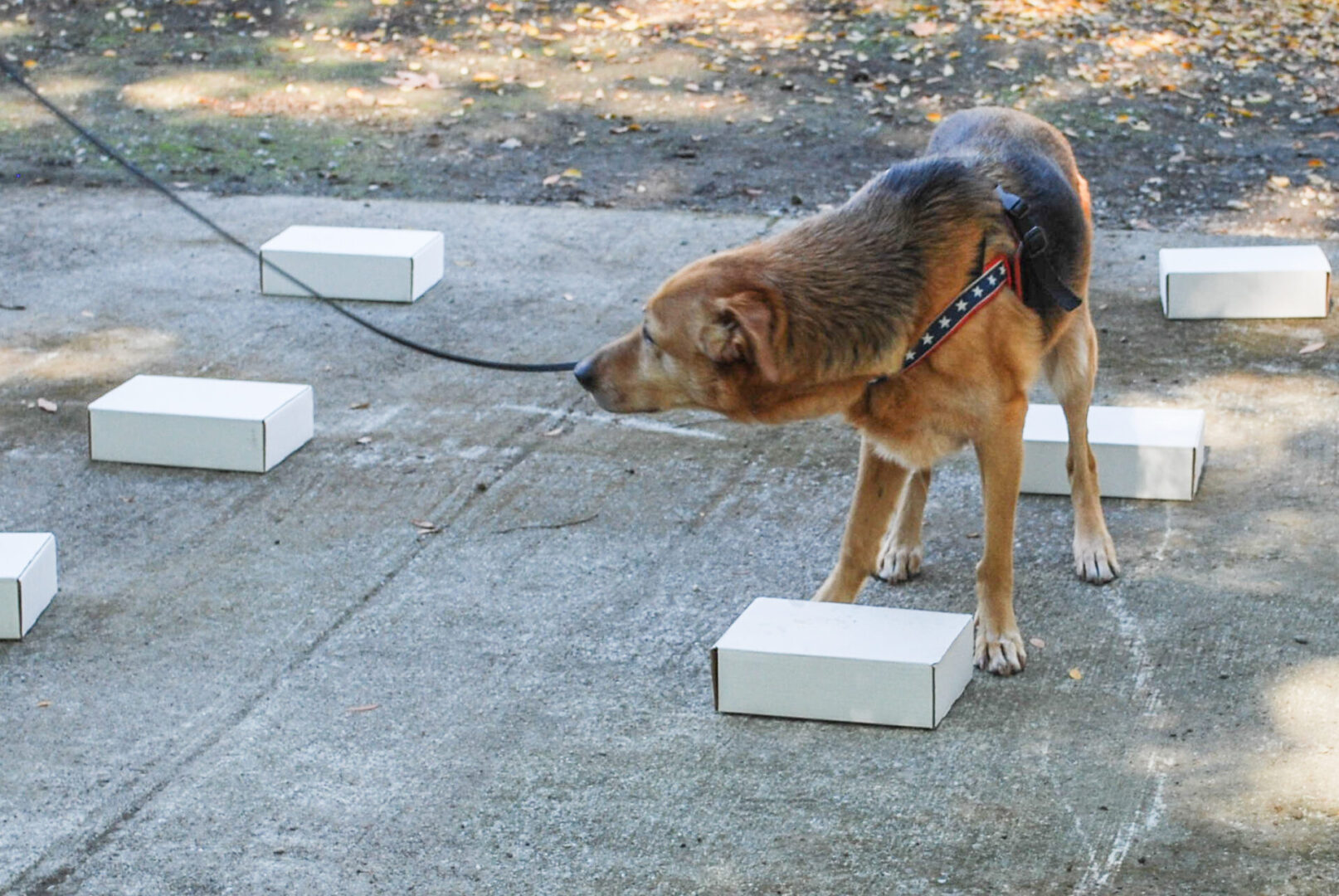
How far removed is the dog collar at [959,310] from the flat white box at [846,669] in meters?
0.73

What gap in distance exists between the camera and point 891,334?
4254 mm

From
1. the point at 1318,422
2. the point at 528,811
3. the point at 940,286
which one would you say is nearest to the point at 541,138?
the point at 1318,422

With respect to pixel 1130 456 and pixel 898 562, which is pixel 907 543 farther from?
pixel 1130 456

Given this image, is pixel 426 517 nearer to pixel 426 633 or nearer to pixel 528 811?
pixel 426 633

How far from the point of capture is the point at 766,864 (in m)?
3.64

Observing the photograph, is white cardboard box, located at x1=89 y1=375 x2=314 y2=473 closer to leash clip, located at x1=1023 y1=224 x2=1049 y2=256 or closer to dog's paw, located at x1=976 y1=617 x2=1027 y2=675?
dog's paw, located at x1=976 y1=617 x2=1027 y2=675

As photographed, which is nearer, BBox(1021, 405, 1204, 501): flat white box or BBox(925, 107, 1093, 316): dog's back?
BBox(925, 107, 1093, 316): dog's back

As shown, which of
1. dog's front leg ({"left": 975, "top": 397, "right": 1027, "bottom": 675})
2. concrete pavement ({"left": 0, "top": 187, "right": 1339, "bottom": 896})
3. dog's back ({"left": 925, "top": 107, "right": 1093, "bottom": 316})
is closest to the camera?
concrete pavement ({"left": 0, "top": 187, "right": 1339, "bottom": 896})

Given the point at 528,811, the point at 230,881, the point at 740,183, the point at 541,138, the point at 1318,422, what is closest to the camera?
the point at 230,881

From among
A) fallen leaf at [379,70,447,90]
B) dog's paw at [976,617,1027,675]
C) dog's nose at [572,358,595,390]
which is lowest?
fallen leaf at [379,70,447,90]

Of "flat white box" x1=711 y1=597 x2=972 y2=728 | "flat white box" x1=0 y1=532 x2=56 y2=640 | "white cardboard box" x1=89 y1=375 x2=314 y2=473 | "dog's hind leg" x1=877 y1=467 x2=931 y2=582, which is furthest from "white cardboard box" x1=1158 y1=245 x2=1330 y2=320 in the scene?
"flat white box" x1=0 y1=532 x2=56 y2=640

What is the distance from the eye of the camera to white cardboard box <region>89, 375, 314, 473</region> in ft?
19.5

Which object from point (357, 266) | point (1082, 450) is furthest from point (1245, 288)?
point (357, 266)

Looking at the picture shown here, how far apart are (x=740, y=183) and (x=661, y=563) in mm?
5073
